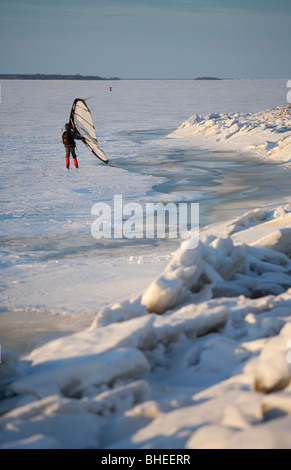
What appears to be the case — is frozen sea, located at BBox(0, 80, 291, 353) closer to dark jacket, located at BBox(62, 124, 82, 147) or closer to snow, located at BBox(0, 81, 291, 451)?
snow, located at BBox(0, 81, 291, 451)

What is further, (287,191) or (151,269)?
(287,191)

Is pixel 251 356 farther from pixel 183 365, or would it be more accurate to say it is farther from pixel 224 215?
pixel 224 215

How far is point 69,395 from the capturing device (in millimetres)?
2721

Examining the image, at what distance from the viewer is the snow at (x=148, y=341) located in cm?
229

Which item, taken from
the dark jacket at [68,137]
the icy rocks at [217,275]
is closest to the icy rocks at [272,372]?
the icy rocks at [217,275]

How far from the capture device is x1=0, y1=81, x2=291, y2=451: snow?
2291 mm

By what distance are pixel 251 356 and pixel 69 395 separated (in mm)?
1055

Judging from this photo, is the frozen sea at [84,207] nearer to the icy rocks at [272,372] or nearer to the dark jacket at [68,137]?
the dark jacket at [68,137]
